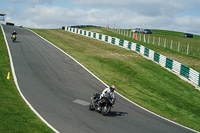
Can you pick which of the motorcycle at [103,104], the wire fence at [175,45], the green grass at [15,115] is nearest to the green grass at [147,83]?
the motorcycle at [103,104]

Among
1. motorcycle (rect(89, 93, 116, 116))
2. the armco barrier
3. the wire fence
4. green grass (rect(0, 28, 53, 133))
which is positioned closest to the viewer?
green grass (rect(0, 28, 53, 133))

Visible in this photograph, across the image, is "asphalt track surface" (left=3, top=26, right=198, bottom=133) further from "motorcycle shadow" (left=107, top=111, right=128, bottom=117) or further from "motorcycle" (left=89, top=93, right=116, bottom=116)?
"motorcycle" (left=89, top=93, right=116, bottom=116)

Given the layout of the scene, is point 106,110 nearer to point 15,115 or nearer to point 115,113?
point 115,113

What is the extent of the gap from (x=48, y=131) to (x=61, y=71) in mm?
14476

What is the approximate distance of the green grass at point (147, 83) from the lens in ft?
65.0

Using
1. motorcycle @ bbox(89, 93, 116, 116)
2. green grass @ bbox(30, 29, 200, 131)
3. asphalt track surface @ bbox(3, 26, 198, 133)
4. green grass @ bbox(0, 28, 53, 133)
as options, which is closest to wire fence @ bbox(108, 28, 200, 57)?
green grass @ bbox(30, 29, 200, 131)

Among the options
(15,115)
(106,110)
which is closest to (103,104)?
(106,110)

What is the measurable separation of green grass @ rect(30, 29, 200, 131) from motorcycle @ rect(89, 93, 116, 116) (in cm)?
459

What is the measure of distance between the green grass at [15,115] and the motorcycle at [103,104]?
12.4ft

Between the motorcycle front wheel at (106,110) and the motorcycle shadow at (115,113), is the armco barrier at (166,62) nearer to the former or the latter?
the motorcycle shadow at (115,113)

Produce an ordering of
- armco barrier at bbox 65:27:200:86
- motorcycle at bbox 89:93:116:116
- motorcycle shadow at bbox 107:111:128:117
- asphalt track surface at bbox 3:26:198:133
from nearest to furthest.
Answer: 1. asphalt track surface at bbox 3:26:198:133
2. motorcycle at bbox 89:93:116:116
3. motorcycle shadow at bbox 107:111:128:117
4. armco barrier at bbox 65:27:200:86

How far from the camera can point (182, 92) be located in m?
25.1

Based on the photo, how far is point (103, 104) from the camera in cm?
1616

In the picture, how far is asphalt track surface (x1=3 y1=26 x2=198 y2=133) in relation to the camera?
547 inches
